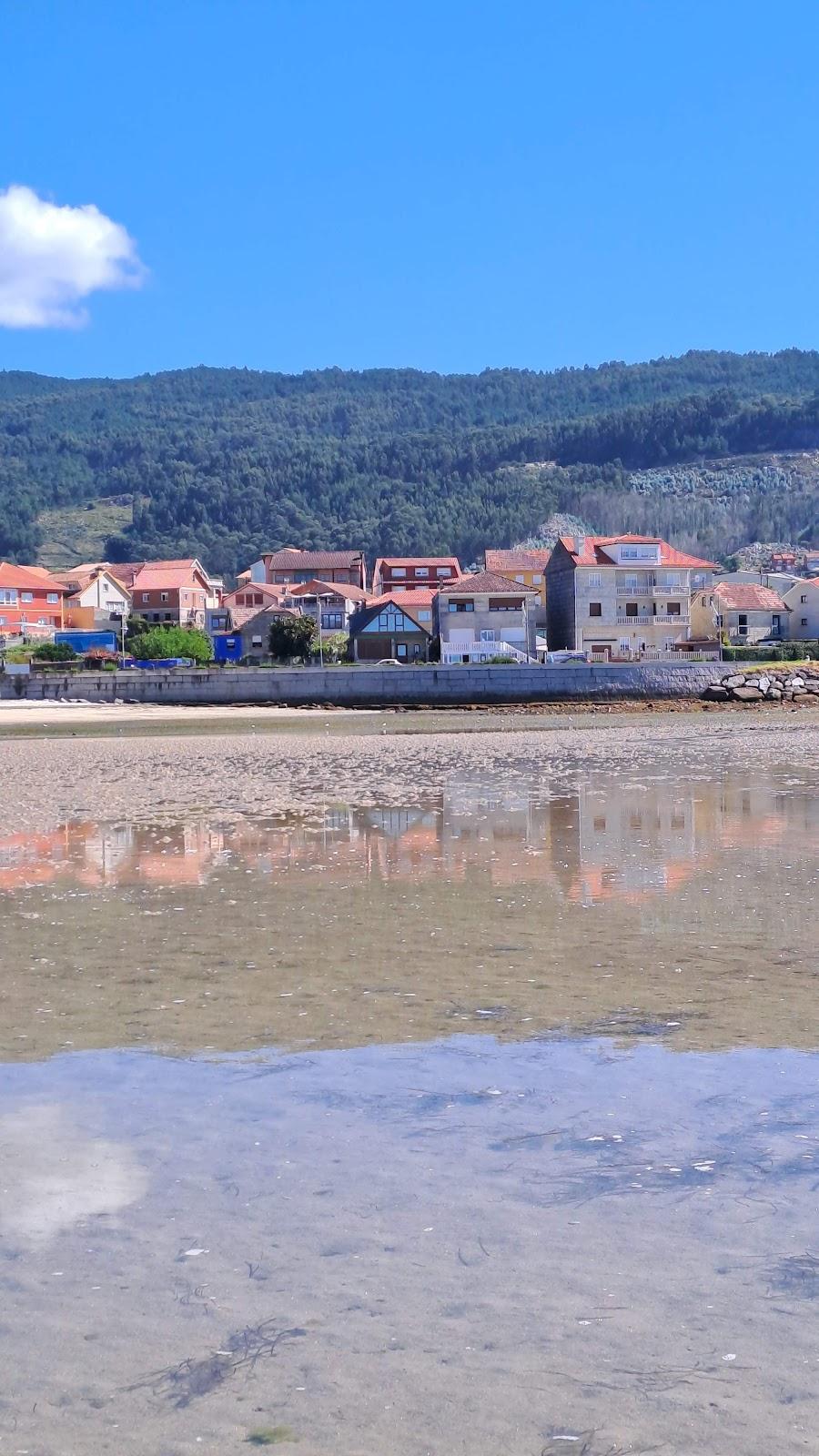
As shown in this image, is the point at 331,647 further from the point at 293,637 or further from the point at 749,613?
the point at 749,613

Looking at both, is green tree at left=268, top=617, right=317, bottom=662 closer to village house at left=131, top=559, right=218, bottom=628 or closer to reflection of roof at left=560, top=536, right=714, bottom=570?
reflection of roof at left=560, top=536, right=714, bottom=570

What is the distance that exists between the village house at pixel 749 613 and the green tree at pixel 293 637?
30.3 meters

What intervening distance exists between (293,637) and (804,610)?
4127 cm

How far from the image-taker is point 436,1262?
4.33 meters

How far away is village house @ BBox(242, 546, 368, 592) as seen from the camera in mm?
138375

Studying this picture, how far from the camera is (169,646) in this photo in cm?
9062

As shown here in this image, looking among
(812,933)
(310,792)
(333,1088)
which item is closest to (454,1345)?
(333,1088)

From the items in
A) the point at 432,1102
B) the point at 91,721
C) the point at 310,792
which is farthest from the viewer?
the point at 91,721

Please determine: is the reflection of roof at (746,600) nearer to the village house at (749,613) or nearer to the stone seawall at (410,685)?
the village house at (749,613)

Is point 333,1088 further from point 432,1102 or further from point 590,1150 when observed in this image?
point 590,1150

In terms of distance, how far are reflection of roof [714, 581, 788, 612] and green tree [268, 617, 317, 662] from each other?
32103 millimetres

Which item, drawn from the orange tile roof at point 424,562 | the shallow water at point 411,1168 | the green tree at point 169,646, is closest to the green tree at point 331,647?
the green tree at point 169,646

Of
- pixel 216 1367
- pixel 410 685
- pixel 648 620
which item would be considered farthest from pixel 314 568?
pixel 216 1367

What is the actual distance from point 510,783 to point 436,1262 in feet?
62.3
